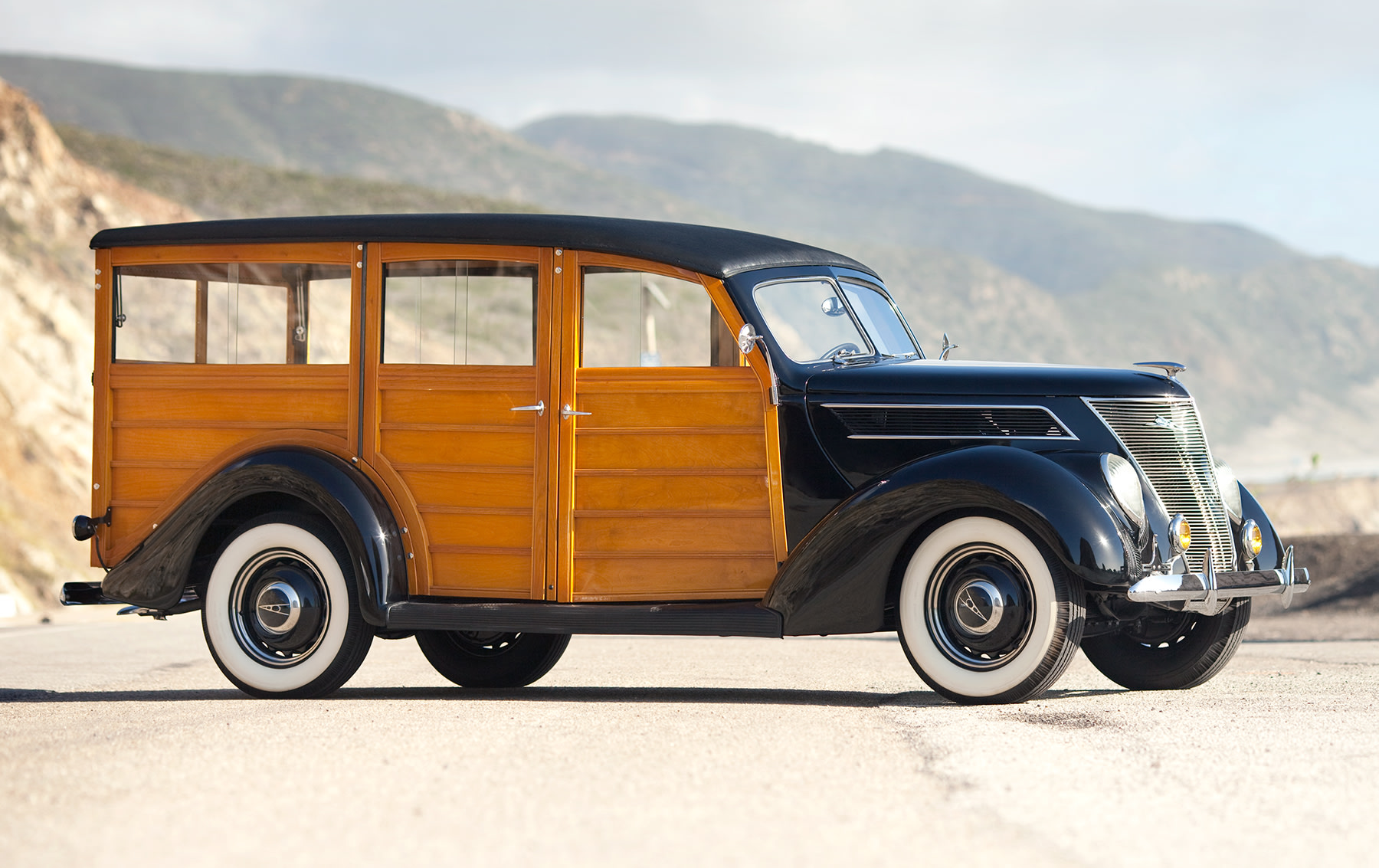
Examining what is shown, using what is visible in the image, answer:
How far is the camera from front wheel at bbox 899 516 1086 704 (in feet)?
21.5

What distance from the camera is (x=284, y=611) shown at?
7684mm

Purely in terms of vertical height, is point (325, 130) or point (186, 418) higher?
point (325, 130)

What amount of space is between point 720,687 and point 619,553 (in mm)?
1303

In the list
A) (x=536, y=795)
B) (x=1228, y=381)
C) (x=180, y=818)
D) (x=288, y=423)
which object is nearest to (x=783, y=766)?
(x=536, y=795)

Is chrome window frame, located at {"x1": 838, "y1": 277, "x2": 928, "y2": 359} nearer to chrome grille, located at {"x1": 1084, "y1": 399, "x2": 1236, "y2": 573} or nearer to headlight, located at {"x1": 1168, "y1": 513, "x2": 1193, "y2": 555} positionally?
chrome grille, located at {"x1": 1084, "y1": 399, "x2": 1236, "y2": 573}

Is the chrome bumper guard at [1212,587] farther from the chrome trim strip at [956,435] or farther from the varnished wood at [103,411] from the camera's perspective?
the varnished wood at [103,411]

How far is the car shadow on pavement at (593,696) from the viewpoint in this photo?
23.7 ft

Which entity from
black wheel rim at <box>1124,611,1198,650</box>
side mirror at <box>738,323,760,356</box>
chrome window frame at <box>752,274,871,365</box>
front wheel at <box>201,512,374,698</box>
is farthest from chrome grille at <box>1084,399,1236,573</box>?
front wheel at <box>201,512,374,698</box>

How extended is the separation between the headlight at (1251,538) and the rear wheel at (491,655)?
3.80 m

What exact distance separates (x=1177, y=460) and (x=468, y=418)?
3.51m

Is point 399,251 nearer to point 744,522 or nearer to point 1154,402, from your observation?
point 744,522

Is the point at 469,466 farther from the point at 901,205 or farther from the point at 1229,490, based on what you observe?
the point at 901,205

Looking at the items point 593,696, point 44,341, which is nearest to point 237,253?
point 593,696

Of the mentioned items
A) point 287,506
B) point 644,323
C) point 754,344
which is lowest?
point 287,506
